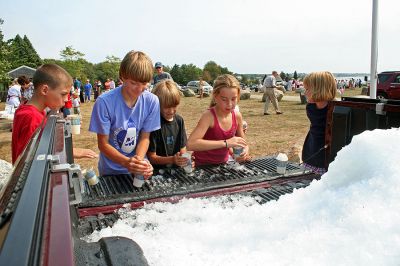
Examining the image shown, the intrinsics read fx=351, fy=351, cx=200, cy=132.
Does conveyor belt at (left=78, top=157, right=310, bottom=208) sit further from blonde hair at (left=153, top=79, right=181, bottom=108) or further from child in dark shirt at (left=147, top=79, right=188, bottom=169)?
blonde hair at (left=153, top=79, right=181, bottom=108)

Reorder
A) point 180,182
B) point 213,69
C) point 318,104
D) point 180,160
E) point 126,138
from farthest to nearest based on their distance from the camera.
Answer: point 213,69, point 318,104, point 126,138, point 180,160, point 180,182

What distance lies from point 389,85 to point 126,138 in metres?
18.2

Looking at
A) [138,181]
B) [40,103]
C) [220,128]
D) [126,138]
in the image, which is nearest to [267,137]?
[220,128]

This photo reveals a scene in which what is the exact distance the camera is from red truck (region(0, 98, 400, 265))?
0.59 m

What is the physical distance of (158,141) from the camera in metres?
2.98

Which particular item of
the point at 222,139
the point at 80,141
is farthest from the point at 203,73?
the point at 222,139

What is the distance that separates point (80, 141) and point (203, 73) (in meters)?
79.0

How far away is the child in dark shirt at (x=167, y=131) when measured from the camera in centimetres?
292

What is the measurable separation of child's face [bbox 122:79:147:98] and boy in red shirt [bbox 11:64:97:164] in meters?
0.53

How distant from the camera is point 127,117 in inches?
101

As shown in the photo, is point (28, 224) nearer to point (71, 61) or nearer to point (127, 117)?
point (127, 117)

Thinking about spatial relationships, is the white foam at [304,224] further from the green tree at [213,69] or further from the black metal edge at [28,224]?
the green tree at [213,69]

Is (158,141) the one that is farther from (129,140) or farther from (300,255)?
(300,255)

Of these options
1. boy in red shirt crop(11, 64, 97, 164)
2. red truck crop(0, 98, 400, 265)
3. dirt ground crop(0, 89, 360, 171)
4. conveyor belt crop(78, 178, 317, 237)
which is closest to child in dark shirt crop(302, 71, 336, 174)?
red truck crop(0, 98, 400, 265)
